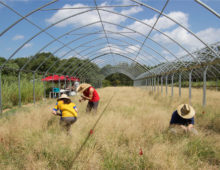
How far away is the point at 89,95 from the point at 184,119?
2853mm

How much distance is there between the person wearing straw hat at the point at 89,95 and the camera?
592 cm

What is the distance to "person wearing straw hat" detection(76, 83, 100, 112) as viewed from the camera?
5.92 meters

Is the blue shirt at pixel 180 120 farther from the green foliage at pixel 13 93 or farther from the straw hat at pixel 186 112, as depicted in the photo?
the green foliage at pixel 13 93

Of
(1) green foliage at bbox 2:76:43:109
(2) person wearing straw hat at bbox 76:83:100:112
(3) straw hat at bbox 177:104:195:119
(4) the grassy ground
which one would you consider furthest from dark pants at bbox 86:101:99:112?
(1) green foliage at bbox 2:76:43:109

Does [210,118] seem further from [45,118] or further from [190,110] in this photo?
[45,118]

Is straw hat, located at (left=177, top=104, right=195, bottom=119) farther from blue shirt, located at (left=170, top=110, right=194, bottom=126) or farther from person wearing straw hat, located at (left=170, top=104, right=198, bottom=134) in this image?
blue shirt, located at (left=170, top=110, right=194, bottom=126)

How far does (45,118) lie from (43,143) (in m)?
1.68

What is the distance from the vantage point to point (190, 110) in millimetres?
4152

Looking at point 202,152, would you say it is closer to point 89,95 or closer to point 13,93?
point 89,95

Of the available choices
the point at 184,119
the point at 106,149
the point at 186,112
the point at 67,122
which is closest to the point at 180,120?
the point at 184,119

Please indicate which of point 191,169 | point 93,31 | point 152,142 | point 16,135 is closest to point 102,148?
point 152,142

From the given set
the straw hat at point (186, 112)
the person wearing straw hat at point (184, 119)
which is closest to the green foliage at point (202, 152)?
the person wearing straw hat at point (184, 119)

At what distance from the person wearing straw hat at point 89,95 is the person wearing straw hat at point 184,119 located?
8.53ft

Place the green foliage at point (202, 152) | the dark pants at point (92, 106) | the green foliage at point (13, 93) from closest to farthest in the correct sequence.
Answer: the green foliage at point (202, 152), the dark pants at point (92, 106), the green foliage at point (13, 93)
